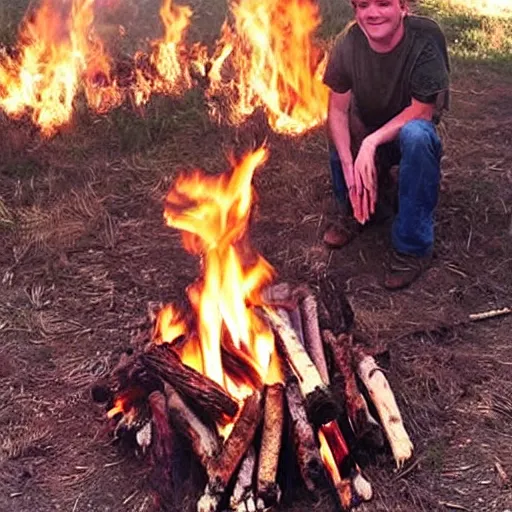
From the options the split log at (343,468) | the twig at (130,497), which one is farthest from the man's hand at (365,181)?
the twig at (130,497)

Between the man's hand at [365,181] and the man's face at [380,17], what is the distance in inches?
20.9

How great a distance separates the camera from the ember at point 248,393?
3.10 metres

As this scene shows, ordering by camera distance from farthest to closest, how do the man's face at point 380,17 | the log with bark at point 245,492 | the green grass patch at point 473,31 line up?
the green grass patch at point 473,31
the man's face at point 380,17
the log with bark at point 245,492

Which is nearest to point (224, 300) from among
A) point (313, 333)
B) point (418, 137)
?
point (313, 333)

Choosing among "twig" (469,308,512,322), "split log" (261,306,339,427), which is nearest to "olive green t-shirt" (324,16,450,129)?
"twig" (469,308,512,322)

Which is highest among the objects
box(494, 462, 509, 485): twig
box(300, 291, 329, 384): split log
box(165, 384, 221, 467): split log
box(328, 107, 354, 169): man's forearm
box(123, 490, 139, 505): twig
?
box(328, 107, 354, 169): man's forearm

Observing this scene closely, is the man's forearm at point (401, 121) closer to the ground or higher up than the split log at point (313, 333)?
higher up

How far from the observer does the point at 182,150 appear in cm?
589

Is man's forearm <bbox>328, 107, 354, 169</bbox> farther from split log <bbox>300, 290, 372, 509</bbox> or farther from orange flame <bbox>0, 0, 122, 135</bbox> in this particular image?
orange flame <bbox>0, 0, 122, 135</bbox>

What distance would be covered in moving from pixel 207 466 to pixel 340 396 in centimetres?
62

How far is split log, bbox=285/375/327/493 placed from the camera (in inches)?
121

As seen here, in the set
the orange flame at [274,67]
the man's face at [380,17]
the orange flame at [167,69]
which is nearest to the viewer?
the man's face at [380,17]

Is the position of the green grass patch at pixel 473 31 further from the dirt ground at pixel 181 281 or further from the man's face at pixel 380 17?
the man's face at pixel 380 17

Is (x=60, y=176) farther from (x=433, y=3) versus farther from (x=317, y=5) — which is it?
(x=433, y=3)
